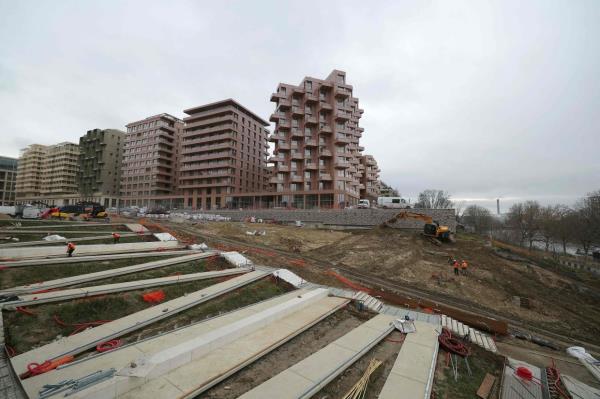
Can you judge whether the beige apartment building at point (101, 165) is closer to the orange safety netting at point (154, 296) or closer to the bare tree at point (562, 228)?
the orange safety netting at point (154, 296)

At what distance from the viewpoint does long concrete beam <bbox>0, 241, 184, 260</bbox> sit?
643 inches

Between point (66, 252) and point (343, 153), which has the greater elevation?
point (343, 153)

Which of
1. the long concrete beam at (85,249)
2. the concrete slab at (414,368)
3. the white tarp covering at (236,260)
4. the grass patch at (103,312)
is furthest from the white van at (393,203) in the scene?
the grass patch at (103,312)

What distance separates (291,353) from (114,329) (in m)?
7.06

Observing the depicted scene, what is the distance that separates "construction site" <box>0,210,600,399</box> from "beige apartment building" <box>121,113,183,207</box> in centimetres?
7531

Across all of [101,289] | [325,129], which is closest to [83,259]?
[101,289]

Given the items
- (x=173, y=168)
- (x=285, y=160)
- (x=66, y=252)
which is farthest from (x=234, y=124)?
(x=66, y=252)

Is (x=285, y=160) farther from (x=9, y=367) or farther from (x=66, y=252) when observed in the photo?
(x=9, y=367)

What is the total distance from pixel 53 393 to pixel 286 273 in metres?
13.8

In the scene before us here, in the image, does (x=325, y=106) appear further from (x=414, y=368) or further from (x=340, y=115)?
(x=414, y=368)

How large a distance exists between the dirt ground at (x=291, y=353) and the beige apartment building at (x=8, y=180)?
185 meters

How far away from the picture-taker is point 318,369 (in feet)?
29.1

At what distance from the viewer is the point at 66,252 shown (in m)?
18.1

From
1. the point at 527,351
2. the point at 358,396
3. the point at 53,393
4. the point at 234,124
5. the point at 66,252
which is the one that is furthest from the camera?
the point at 234,124
